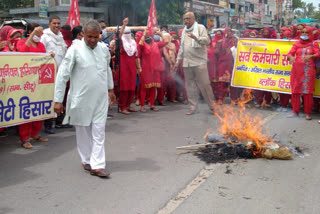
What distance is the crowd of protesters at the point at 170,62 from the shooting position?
274 inches

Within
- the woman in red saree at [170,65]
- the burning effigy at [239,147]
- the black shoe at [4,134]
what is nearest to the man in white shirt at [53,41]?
the black shoe at [4,134]

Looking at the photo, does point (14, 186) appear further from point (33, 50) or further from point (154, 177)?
point (33, 50)

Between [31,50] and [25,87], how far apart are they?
2.23ft

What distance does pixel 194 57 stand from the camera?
8695mm

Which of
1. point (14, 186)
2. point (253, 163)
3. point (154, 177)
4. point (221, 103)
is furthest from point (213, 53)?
point (14, 186)

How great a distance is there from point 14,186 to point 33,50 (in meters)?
2.82

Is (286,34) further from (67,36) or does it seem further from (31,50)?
(31,50)

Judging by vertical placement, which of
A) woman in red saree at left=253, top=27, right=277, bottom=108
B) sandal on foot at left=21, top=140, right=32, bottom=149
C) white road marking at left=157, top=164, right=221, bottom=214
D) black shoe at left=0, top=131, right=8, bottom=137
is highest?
woman in red saree at left=253, top=27, right=277, bottom=108

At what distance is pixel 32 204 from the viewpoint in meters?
3.86

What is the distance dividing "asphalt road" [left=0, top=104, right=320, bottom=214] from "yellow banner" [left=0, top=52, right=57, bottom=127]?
1.71 feet

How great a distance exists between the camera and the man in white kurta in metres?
4.52

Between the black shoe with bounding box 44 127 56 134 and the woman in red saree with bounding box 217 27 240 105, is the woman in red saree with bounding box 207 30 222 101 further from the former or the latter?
the black shoe with bounding box 44 127 56 134

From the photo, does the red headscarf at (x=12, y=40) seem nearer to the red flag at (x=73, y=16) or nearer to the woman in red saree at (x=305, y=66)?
the red flag at (x=73, y=16)

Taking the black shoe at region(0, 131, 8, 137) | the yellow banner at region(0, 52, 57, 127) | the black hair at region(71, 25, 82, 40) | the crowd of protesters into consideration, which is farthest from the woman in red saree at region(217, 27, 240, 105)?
the black shoe at region(0, 131, 8, 137)
